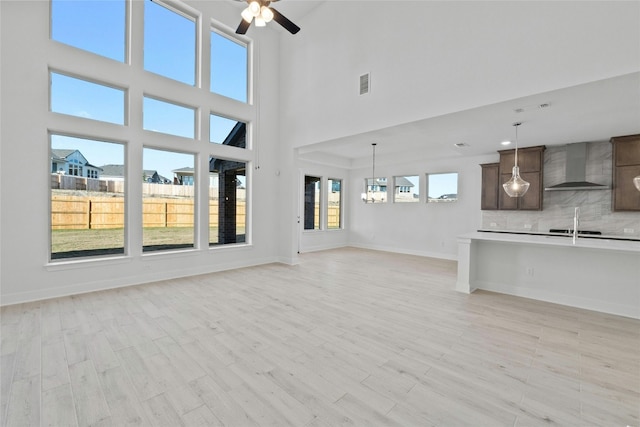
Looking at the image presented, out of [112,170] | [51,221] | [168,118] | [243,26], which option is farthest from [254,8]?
[51,221]

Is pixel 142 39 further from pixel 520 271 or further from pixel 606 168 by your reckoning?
pixel 606 168

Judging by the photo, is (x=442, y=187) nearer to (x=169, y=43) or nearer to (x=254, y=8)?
(x=254, y=8)

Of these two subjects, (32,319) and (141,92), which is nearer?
(32,319)

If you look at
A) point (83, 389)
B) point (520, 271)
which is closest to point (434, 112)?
point (520, 271)

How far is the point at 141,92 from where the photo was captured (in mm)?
4730

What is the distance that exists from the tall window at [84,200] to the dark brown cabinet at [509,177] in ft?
26.0

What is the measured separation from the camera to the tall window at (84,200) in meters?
4.10

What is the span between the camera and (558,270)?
3977 mm

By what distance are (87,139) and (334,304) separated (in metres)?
4.72

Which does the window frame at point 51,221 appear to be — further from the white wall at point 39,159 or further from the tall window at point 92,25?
the tall window at point 92,25

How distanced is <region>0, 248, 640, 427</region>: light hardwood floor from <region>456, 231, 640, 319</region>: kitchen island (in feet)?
0.99

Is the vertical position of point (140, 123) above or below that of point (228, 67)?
below

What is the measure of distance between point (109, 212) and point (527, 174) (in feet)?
28.2

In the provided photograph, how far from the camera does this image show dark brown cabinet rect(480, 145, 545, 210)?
607 cm
